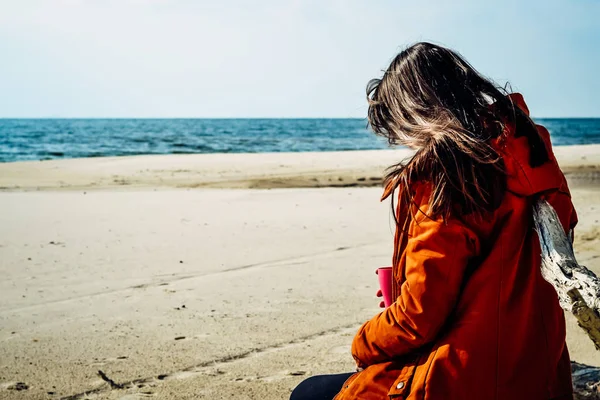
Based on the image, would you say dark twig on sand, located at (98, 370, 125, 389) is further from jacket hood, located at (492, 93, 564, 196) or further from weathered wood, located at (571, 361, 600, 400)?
jacket hood, located at (492, 93, 564, 196)

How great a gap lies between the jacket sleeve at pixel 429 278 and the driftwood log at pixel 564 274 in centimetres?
20

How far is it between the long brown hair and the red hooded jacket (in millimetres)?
35

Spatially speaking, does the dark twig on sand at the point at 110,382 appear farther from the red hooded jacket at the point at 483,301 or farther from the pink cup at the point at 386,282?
the red hooded jacket at the point at 483,301

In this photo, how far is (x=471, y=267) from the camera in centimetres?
171

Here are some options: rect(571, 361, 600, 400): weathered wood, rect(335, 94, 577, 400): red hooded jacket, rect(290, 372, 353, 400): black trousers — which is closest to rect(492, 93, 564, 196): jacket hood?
rect(335, 94, 577, 400): red hooded jacket

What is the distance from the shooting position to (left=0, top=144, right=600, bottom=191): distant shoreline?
13.3 m

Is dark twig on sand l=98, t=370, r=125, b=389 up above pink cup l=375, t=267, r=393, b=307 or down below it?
below

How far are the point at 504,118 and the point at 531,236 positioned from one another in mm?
343

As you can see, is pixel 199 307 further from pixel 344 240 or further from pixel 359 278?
pixel 344 240

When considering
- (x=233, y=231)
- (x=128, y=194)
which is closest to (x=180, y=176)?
(x=128, y=194)

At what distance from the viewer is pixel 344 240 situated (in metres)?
7.25

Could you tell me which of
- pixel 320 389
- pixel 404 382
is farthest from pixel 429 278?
pixel 320 389

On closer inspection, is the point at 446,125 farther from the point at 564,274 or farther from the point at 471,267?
the point at 564,274

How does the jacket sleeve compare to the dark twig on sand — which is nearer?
the jacket sleeve
